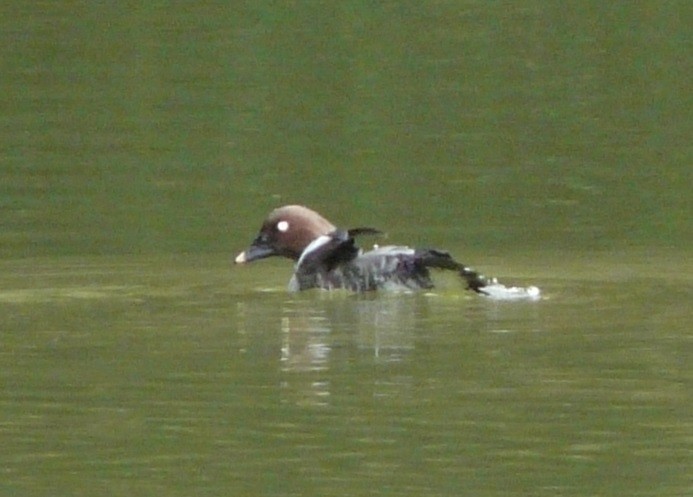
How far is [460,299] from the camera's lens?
13.0 m

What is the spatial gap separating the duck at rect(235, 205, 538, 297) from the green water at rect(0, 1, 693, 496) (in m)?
0.14

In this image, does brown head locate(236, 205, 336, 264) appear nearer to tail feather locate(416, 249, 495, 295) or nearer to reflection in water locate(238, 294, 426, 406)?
reflection in water locate(238, 294, 426, 406)

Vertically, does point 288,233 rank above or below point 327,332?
above

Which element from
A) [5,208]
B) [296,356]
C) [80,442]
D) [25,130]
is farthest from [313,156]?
[80,442]

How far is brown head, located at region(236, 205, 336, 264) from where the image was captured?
46.5 ft

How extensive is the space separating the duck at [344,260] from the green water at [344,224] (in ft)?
0.47

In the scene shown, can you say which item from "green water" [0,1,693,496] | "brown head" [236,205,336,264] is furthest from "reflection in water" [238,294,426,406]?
"brown head" [236,205,336,264]

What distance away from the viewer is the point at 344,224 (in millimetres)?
17766

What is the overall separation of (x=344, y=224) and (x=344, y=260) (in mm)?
4116

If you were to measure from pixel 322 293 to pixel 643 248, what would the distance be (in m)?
2.81

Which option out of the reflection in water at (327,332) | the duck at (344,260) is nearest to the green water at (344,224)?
the reflection in water at (327,332)

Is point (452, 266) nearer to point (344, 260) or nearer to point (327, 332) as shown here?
point (344, 260)

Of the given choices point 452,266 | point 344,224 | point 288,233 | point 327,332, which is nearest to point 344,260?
point 288,233

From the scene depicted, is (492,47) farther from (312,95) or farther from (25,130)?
(25,130)
